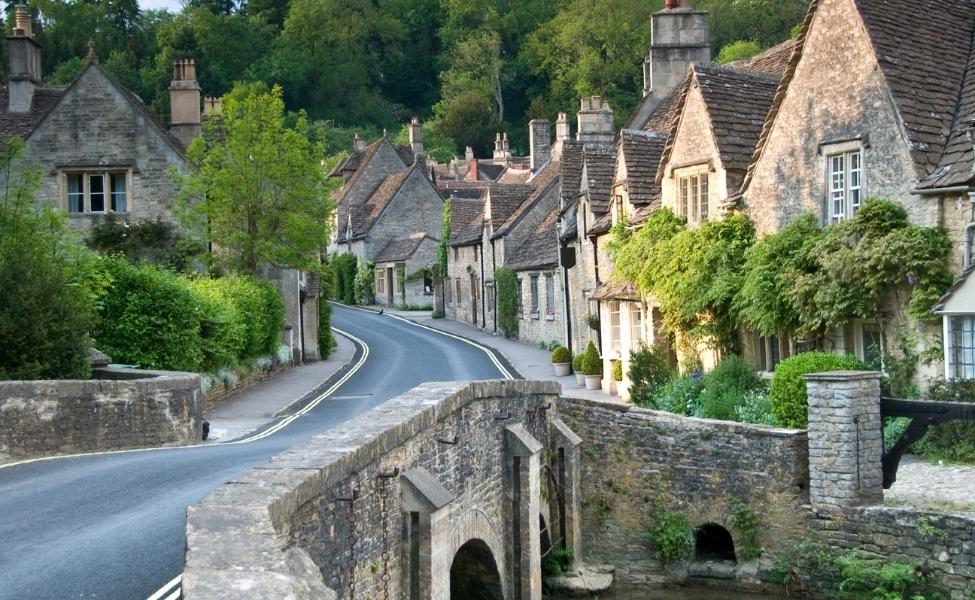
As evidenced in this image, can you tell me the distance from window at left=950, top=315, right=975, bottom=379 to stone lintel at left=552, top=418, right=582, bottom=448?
20.7 feet

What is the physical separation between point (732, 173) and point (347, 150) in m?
79.3

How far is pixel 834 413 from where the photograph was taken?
18.2 meters

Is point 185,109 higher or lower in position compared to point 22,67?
lower

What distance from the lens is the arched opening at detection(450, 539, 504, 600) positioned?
56.5ft

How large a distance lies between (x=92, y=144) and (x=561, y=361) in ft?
52.5

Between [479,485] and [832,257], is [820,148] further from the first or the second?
[479,485]

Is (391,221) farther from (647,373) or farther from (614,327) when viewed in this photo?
(647,373)

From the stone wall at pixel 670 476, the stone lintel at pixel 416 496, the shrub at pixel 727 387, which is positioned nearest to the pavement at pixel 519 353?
the shrub at pixel 727 387

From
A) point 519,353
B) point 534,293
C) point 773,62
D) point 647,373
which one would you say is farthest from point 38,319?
point 534,293

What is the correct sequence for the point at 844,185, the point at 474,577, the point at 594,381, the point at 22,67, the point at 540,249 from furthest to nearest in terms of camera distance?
the point at 540,249, the point at 22,67, the point at 594,381, the point at 844,185, the point at 474,577

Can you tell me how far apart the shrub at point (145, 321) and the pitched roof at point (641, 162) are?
→ 11314mm

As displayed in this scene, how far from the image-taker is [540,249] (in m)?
47.6

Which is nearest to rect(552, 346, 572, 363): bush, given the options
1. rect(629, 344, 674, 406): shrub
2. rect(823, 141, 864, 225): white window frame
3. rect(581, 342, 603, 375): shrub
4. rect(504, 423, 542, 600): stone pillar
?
rect(581, 342, 603, 375): shrub

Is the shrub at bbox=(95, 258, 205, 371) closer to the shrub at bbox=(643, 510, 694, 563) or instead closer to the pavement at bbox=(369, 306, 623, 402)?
the pavement at bbox=(369, 306, 623, 402)
